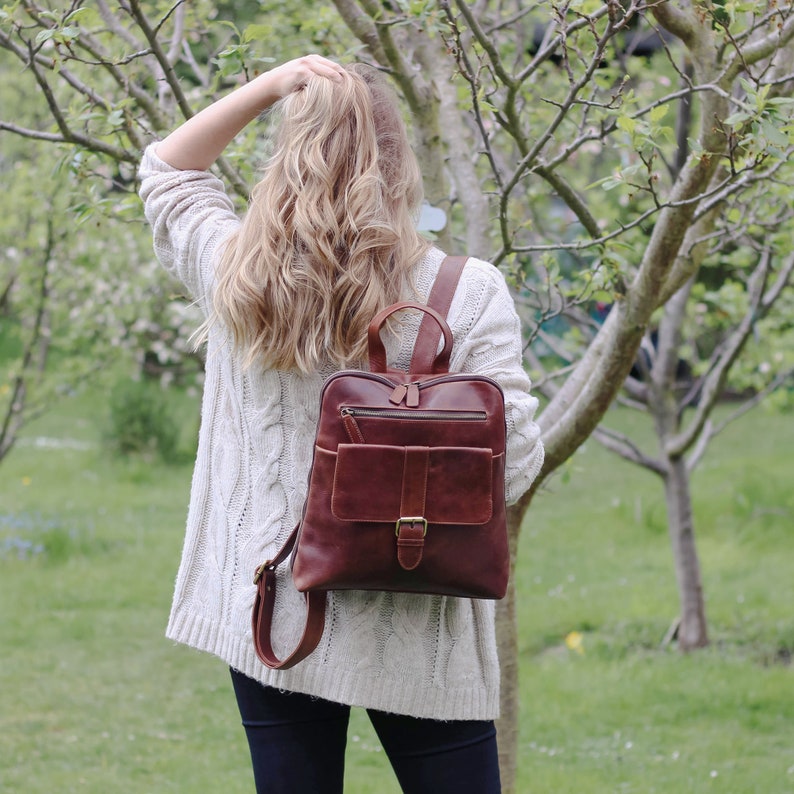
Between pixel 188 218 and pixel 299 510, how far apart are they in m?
0.54

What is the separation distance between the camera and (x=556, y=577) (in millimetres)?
6594

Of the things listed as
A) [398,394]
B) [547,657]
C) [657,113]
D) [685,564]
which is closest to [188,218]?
[398,394]

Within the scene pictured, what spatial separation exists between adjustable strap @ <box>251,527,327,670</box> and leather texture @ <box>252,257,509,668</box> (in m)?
0.07

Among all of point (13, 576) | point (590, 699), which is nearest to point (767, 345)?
point (590, 699)

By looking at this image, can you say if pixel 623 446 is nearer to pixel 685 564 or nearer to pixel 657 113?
pixel 685 564

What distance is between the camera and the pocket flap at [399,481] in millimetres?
1665

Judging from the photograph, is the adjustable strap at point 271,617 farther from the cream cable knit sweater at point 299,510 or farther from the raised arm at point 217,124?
the raised arm at point 217,124

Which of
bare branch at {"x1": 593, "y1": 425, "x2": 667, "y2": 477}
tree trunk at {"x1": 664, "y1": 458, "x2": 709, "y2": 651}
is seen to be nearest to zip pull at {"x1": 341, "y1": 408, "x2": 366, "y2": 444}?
bare branch at {"x1": 593, "y1": 425, "x2": 667, "y2": 477}

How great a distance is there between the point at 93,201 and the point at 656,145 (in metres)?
1.48

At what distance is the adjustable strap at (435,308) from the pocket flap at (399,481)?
0.57ft

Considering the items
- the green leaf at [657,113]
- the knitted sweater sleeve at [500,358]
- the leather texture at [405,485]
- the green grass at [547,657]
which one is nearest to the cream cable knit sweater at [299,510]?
the knitted sweater sleeve at [500,358]

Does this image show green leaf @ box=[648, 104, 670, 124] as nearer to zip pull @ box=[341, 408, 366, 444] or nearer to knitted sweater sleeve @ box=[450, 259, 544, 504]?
knitted sweater sleeve @ box=[450, 259, 544, 504]

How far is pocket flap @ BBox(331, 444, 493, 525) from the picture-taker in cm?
167

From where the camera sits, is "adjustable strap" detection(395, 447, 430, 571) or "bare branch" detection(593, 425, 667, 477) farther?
"bare branch" detection(593, 425, 667, 477)
